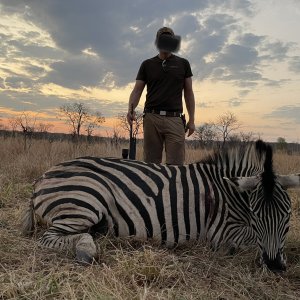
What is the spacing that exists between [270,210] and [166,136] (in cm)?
244

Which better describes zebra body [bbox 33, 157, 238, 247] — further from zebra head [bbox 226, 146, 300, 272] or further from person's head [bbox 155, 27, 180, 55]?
person's head [bbox 155, 27, 180, 55]

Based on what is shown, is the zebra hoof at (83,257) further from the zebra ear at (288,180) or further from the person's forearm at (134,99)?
the person's forearm at (134,99)

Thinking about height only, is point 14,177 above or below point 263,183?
below

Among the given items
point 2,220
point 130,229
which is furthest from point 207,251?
point 2,220

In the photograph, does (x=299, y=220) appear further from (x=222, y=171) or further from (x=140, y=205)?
(x=140, y=205)

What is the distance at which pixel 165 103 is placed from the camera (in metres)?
5.16

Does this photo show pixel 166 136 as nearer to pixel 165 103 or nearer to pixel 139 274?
pixel 165 103

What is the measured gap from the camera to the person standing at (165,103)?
516 cm

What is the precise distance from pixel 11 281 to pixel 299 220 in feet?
12.3

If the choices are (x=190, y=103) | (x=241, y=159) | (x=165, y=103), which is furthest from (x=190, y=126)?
(x=241, y=159)

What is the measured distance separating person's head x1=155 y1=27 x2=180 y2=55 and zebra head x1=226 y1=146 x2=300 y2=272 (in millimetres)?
2441

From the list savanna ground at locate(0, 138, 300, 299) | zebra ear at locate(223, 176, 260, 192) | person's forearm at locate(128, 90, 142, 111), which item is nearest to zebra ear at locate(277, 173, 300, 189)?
zebra ear at locate(223, 176, 260, 192)

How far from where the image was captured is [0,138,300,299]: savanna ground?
227 centimetres

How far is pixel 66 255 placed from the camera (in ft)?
9.73
